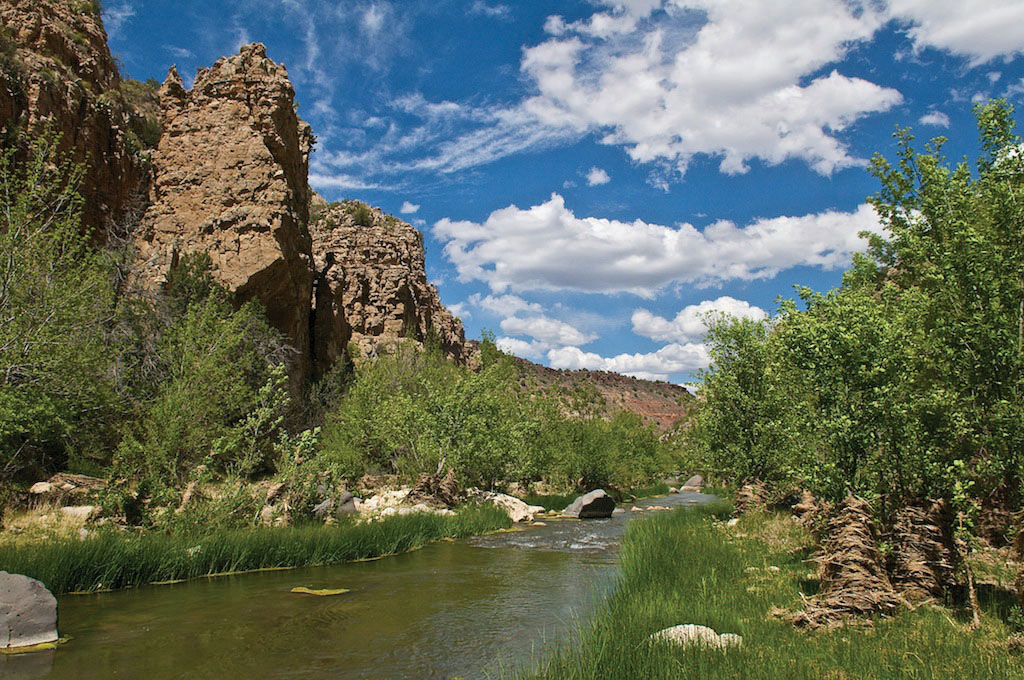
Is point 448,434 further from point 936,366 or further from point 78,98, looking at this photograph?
point 78,98

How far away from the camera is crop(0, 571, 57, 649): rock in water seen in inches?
330

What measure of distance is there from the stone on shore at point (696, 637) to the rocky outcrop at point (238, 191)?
2958 cm

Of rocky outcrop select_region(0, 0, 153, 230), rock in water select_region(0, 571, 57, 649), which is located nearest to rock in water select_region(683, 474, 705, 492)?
rocky outcrop select_region(0, 0, 153, 230)

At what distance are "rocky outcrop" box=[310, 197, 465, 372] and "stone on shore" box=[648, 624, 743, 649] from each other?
38.2 m

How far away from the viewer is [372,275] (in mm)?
54844

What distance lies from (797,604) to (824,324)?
4.61 m

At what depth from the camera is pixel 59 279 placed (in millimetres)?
16812

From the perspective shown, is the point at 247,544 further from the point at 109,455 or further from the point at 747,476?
the point at 747,476

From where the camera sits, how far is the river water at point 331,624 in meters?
7.96

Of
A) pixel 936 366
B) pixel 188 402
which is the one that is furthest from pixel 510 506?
pixel 936 366

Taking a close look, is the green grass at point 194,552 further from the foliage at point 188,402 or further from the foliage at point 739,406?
the foliage at point 739,406

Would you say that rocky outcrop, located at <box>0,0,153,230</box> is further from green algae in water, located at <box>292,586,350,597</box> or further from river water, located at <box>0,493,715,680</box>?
green algae in water, located at <box>292,586,350,597</box>

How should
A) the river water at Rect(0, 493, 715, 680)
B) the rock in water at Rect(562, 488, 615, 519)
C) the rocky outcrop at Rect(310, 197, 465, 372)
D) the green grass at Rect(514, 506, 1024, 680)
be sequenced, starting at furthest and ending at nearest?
the rocky outcrop at Rect(310, 197, 465, 372), the rock in water at Rect(562, 488, 615, 519), the river water at Rect(0, 493, 715, 680), the green grass at Rect(514, 506, 1024, 680)

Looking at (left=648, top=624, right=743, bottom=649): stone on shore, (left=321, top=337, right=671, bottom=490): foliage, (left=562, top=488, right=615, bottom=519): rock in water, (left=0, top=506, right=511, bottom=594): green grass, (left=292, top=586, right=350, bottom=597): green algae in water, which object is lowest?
(left=562, top=488, right=615, bottom=519): rock in water
